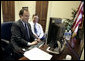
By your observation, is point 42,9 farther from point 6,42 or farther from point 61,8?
point 6,42

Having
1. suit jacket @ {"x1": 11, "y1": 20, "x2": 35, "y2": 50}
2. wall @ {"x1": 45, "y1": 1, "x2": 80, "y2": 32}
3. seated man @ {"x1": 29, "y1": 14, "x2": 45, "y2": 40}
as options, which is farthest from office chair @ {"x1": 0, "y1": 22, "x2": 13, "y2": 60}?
wall @ {"x1": 45, "y1": 1, "x2": 80, "y2": 32}

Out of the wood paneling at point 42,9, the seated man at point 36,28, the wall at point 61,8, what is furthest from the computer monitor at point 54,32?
the wood paneling at point 42,9

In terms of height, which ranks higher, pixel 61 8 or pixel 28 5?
pixel 28 5

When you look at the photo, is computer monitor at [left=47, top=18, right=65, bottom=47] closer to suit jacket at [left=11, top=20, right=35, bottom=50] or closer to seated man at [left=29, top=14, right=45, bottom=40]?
suit jacket at [left=11, top=20, right=35, bottom=50]

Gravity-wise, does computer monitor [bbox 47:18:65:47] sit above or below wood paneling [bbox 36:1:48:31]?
below

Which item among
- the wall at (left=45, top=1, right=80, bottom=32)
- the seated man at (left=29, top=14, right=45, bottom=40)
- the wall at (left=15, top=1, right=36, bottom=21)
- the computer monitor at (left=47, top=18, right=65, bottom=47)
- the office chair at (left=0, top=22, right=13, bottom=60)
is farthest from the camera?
the wall at (left=15, top=1, right=36, bottom=21)

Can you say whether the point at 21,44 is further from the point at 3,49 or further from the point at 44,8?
the point at 44,8

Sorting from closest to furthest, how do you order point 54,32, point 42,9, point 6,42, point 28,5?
point 54,32 < point 6,42 < point 42,9 < point 28,5

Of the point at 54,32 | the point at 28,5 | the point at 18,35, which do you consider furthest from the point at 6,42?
the point at 28,5

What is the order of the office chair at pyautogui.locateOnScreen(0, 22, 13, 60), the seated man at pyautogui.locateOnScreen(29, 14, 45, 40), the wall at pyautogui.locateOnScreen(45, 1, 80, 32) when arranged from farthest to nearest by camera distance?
the wall at pyautogui.locateOnScreen(45, 1, 80, 32), the seated man at pyautogui.locateOnScreen(29, 14, 45, 40), the office chair at pyautogui.locateOnScreen(0, 22, 13, 60)

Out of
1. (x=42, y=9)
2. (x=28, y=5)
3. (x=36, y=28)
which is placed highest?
(x=28, y=5)

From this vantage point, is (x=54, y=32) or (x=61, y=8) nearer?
(x=54, y=32)

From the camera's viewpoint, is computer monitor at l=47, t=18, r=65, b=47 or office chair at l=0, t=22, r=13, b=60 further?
office chair at l=0, t=22, r=13, b=60

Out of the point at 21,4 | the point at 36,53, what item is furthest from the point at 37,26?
the point at 21,4
